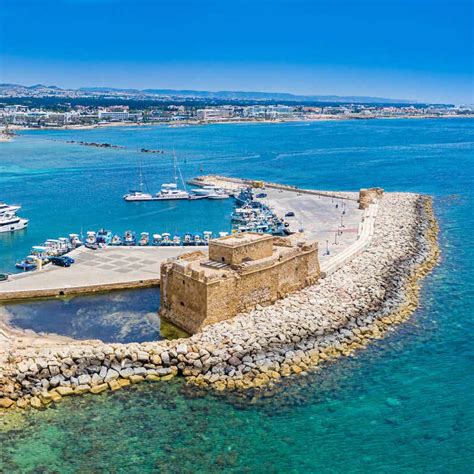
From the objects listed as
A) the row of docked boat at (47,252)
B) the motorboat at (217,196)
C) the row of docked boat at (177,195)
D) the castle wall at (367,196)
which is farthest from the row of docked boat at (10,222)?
the castle wall at (367,196)

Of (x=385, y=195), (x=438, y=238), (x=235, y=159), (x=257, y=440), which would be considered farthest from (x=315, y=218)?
(x=235, y=159)

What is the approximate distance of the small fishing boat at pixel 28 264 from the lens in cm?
4403

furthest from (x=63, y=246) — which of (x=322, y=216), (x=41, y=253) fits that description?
(x=322, y=216)

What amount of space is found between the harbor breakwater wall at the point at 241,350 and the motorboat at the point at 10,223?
109 feet

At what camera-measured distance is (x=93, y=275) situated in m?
40.0

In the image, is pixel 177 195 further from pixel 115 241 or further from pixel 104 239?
pixel 115 241

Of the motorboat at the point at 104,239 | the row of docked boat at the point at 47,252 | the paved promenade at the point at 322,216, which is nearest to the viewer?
the row of docked boat at the point at 47,252

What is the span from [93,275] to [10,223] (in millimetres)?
23365

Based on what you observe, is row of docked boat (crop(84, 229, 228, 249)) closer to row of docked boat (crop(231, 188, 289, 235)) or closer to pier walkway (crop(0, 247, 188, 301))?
pier walkway (crop(0, 247, 188, 301))

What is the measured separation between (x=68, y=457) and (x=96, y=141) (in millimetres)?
153959

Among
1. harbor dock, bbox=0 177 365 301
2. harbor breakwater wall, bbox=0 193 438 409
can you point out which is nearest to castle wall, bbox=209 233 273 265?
harbor breakwater wall, bbox=0 193 438 409

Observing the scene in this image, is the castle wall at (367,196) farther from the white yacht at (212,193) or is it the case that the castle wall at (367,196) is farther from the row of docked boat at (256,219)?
the white yacht at (212,193)

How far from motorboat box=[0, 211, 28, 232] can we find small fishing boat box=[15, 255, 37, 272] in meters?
14.3

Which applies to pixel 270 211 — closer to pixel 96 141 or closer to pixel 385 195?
pixel 385 195
